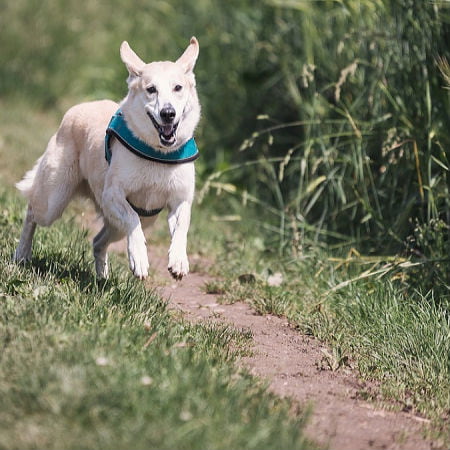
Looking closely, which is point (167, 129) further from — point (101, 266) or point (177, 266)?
point (101, 266)

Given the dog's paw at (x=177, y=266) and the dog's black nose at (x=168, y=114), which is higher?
the dog's black nose at (x=168, y=114)

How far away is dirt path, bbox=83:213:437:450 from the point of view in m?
3.72

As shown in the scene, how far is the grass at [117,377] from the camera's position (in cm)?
312

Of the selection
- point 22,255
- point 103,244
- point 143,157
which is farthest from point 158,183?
point 22,255

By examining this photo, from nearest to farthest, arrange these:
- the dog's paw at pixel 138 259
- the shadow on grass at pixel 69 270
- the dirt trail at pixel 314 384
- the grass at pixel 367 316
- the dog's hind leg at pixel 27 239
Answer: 1. the dirt trail at pixel 314 384
2. the grass at pixel 367 316
3. the dog's paw at pixel 138 259
4. the shadow on grass at pixel 69 270
5. the dog's hind leg at pixel 27 239

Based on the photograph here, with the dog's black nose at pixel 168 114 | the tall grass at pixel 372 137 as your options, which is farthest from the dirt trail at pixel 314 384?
the dog's black nose at pixel 168 114

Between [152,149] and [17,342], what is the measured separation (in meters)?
1.54

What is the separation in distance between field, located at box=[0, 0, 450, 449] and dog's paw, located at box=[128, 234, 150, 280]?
19 cm

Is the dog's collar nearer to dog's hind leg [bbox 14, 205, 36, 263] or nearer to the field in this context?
the field

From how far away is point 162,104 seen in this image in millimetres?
4598

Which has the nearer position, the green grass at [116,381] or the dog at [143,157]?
the green grass at [116,381]

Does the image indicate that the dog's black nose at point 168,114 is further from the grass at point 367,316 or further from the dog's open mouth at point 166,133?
the grass at point 367,316

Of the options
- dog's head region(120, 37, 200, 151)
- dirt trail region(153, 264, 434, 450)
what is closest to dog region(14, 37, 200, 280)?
dog's head region(120, 37, 200, 151)

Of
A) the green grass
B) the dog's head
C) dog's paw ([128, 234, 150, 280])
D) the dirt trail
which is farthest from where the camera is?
the dog's head
